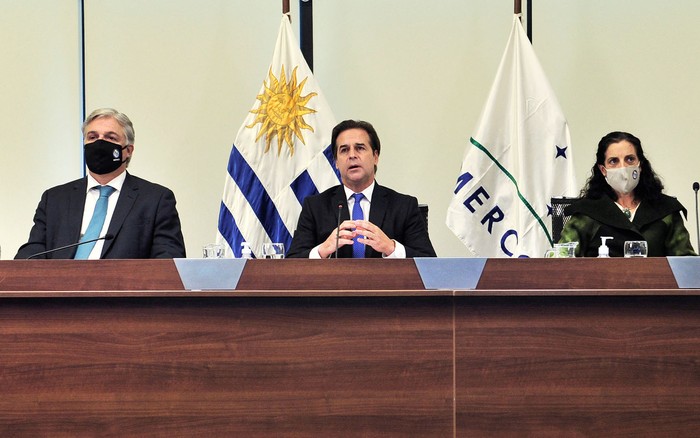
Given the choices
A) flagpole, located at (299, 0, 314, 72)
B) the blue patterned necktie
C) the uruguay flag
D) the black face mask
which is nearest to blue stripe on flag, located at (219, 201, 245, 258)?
the uruguay flag

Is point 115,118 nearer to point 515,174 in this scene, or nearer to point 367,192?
point 367,192

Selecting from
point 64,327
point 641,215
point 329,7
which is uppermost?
point 329,7

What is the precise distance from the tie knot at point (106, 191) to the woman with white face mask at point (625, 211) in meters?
1.77

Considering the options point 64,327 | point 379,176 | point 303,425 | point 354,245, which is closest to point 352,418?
point 303,425

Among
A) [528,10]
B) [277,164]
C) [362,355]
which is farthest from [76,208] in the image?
[528,10]

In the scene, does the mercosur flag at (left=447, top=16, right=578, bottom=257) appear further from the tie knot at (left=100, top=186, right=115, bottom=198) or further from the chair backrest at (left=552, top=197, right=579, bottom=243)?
the tie knot at (left=100, top=186, right=115, bottom=198)

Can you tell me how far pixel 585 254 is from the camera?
3.68 m

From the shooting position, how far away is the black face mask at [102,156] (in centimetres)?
343

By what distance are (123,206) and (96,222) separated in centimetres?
12

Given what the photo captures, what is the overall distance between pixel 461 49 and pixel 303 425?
323 centimetres

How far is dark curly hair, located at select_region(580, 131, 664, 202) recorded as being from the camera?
3.68m

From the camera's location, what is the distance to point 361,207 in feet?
12.4

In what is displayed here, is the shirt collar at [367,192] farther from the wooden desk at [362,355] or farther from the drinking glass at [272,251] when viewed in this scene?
the wooden desk at [362,355]

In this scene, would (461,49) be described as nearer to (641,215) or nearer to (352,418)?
(641,215)
